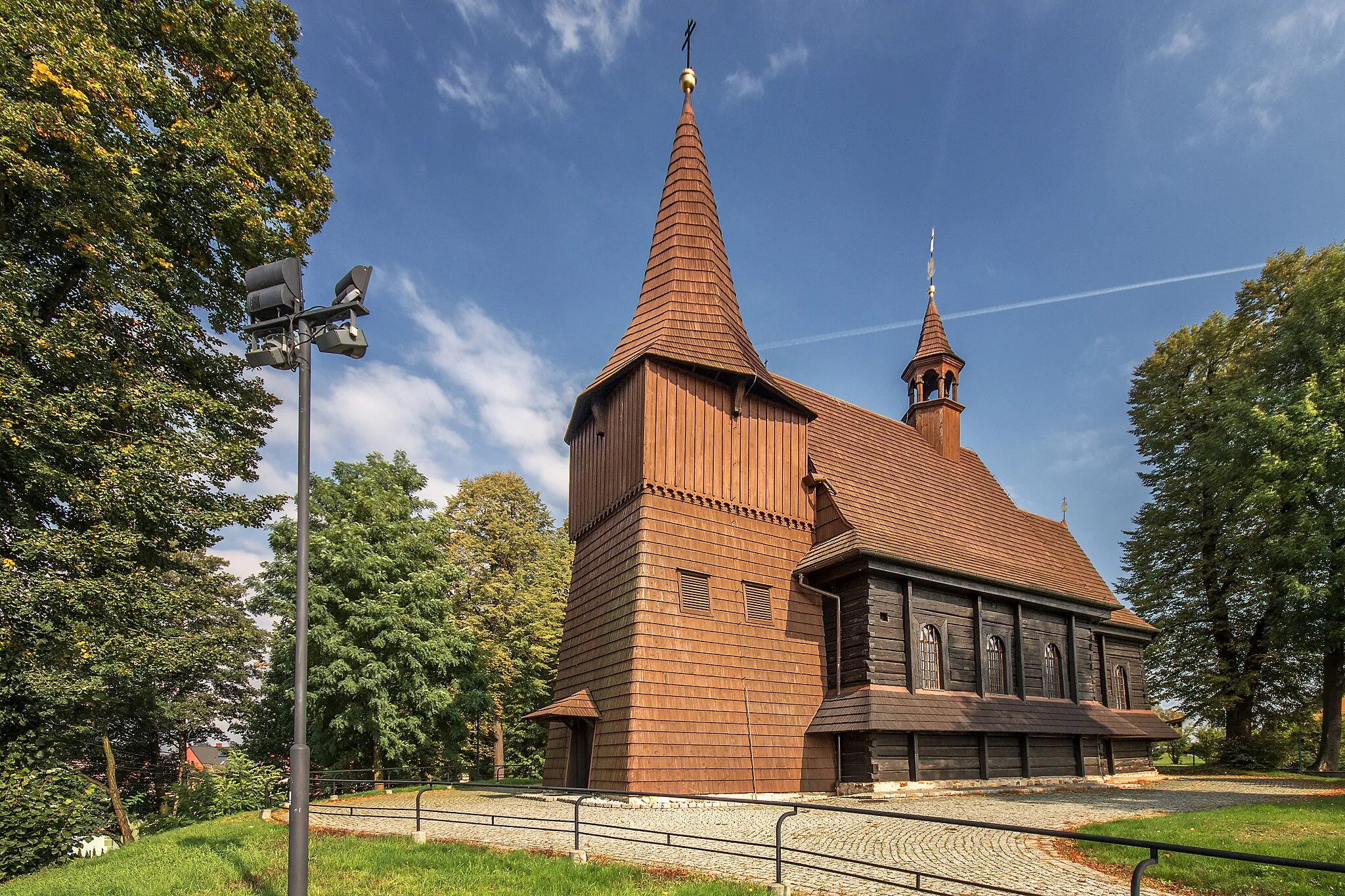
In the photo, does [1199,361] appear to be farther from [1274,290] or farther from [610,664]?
[610,664]

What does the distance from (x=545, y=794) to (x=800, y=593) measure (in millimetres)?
8040

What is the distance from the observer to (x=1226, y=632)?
99.4 ft

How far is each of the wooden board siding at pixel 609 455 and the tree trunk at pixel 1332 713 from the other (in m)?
23.2

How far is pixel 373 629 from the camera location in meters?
24.6

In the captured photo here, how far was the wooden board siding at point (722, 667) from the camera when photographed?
53.0ft

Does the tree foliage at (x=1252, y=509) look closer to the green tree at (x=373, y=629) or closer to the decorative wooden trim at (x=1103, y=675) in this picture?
the decorative wooden trim at (x=1103, y=675)

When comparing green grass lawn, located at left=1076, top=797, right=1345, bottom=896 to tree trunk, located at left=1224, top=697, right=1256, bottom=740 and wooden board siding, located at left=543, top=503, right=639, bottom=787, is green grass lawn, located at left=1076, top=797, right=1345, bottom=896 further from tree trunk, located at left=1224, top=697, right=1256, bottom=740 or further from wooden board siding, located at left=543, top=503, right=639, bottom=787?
tree trunk, located at left=1224, top=697, right=1256, bottom=740

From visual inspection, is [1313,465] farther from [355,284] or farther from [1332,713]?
[355,284]

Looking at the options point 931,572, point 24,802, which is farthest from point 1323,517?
point 24,802

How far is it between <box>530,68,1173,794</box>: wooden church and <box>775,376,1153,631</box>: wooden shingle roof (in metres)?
0.12

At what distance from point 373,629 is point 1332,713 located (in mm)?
30759

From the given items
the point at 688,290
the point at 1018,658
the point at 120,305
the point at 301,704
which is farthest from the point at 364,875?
the point at 1018,658

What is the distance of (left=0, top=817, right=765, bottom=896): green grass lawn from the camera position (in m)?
8.09

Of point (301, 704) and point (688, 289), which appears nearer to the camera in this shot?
point (301, 704)
